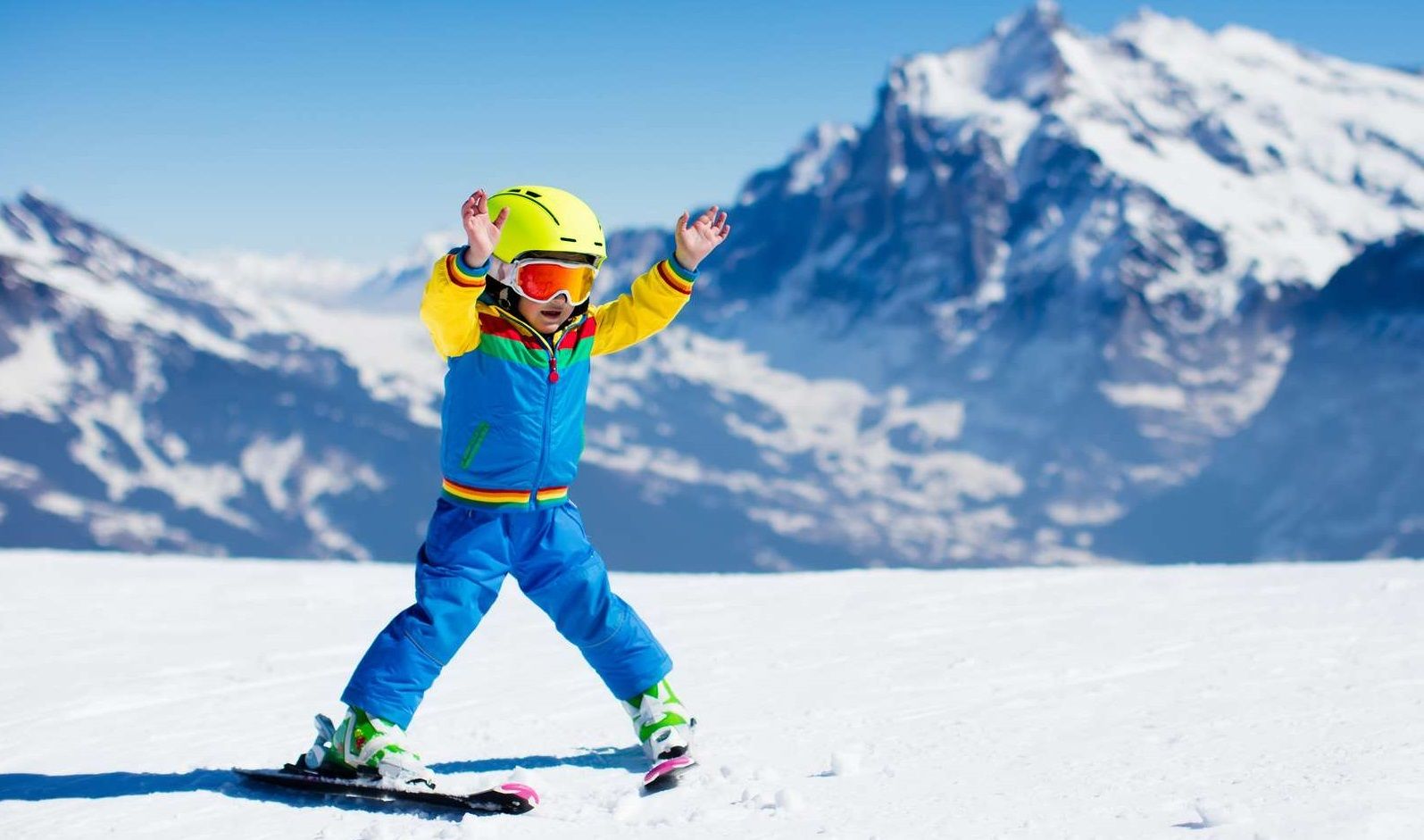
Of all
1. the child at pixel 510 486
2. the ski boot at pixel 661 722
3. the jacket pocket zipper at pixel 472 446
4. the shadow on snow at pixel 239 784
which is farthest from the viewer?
the ski boot at pixel 661 722

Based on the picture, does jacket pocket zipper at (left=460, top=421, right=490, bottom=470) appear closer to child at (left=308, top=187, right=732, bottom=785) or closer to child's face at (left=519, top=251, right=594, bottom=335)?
child at (left=308, top=187, right=732, bottom=785)

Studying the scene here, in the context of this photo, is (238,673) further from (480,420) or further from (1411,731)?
(1411,731)

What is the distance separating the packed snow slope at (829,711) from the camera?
149 inches

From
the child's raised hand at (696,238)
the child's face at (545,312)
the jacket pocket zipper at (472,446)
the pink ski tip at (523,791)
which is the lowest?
the pink ski tip at (523,791)

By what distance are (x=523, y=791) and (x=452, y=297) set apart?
1720 mm

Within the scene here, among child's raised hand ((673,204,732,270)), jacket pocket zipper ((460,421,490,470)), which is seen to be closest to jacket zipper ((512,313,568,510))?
jacket pocket zipper ((460,421,490,470))

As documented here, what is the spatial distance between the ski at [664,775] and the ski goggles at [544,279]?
69.7 inches

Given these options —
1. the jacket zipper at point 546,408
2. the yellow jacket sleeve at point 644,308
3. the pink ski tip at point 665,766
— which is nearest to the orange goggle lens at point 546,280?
the jacket zipper at point 546,408

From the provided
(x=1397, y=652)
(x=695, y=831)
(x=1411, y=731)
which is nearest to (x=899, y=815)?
(x=695, y=831)

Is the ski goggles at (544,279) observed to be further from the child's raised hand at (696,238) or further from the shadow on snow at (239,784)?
the shadow on snow at (239,784)

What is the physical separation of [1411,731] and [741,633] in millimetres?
4093

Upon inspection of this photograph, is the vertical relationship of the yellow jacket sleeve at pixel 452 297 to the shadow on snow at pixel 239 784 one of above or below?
above

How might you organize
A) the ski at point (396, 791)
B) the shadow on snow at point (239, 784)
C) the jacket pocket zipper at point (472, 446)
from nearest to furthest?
the ski at point (396, 791)
the shadow on snow at point (239, 784)
the jacket pocket zipper at point (472, 446)

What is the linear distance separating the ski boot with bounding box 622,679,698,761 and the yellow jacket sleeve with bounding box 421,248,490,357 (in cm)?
161
